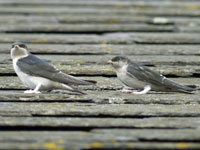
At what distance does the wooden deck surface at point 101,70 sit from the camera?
372 cm

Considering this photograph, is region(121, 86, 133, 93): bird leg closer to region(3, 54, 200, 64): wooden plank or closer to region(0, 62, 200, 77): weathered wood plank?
region(0, 62, 200, 77): weathered wood plank

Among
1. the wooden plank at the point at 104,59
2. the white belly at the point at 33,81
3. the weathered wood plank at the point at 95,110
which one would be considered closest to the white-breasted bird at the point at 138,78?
the wooden plank at the point at 104,59

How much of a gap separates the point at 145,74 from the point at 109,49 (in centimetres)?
147

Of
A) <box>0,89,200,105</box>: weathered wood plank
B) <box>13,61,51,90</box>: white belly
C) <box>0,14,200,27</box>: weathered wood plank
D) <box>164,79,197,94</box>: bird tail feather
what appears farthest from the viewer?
<box>0,14,200,27</box>: weathered wood plank

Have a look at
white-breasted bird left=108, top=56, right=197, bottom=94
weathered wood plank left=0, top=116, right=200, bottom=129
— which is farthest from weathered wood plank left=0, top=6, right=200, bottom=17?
weathered wood plank left=0, top=116, right=200, bottom=129

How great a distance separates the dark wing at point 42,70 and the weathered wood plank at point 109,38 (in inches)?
63.6

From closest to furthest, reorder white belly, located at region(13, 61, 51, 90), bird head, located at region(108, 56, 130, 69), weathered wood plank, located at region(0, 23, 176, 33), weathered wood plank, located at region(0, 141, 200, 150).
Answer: weathered wood plank, located at region(0, 141, 200, 150)
white belly, located at region(13, 61, 51, 90)
bird head, located at region(108, 56, 130, 69)
weathered wood plank, located at region(0, 23, 176, 33)

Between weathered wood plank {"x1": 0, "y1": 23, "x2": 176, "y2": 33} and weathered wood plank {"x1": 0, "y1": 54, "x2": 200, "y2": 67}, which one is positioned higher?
weathered wood plank {"x1": 0, "y1": 23, "x2": 176, "y2": 33}

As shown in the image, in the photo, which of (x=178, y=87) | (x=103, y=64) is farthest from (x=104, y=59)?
(x=178, y=87)

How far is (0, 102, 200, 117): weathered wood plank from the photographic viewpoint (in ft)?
14.3

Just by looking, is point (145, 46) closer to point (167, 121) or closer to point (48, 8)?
point (48, 8)

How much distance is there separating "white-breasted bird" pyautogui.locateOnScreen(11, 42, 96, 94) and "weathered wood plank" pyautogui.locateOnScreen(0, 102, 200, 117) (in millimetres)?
693

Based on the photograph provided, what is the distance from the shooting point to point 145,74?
18.9 feet

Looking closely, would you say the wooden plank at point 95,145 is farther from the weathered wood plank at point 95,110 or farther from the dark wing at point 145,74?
the dark wing at point 145,74
